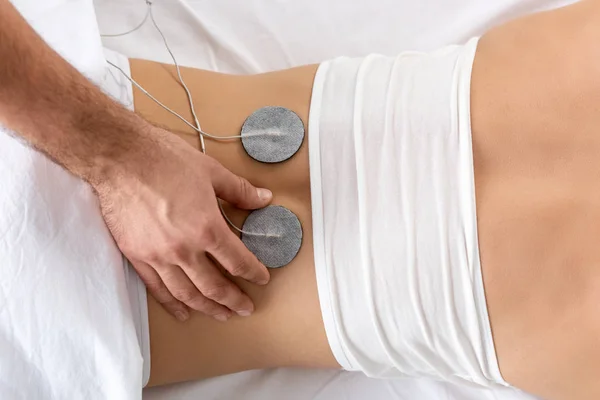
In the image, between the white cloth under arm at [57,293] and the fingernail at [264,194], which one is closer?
the white cloth under arm at [57,293]

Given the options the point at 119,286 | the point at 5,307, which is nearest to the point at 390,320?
the point at 119,286

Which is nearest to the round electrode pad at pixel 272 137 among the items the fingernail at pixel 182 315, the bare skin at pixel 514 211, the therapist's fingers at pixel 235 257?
the bare skin at pixel 514 211

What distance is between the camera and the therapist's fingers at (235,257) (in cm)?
74

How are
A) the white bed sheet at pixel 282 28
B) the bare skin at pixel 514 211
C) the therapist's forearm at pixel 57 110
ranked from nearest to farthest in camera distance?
1. the therapist's forearm at pixel 57 110
2. the bare skin at pixel 514 211
3. the white bed sheet at pixel 282 28

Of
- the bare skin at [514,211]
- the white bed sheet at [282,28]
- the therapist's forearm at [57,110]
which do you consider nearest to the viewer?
the therapist's forearm at [57,110]

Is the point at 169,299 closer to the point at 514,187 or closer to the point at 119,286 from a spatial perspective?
the point at 119,286

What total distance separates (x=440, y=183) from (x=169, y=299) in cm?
38

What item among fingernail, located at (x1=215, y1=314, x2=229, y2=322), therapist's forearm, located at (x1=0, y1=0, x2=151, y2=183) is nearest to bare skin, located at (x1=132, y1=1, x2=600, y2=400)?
fingernail, located at (x1=215, y1=314, x2=229, y2=322)

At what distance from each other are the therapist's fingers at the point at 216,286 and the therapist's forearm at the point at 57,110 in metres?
0.16

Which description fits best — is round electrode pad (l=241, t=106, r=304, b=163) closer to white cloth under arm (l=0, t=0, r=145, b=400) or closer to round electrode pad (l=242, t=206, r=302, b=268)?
round electrode pad (l=242, t=206, r=302, b=268)

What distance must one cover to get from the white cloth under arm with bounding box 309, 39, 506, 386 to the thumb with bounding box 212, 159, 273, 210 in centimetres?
7

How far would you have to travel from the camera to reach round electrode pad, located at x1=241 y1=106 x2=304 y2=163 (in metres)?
0.81

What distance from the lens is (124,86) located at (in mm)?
833

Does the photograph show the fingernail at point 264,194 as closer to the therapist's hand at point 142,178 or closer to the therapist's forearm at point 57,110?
the therapist's hand at point 142,178
